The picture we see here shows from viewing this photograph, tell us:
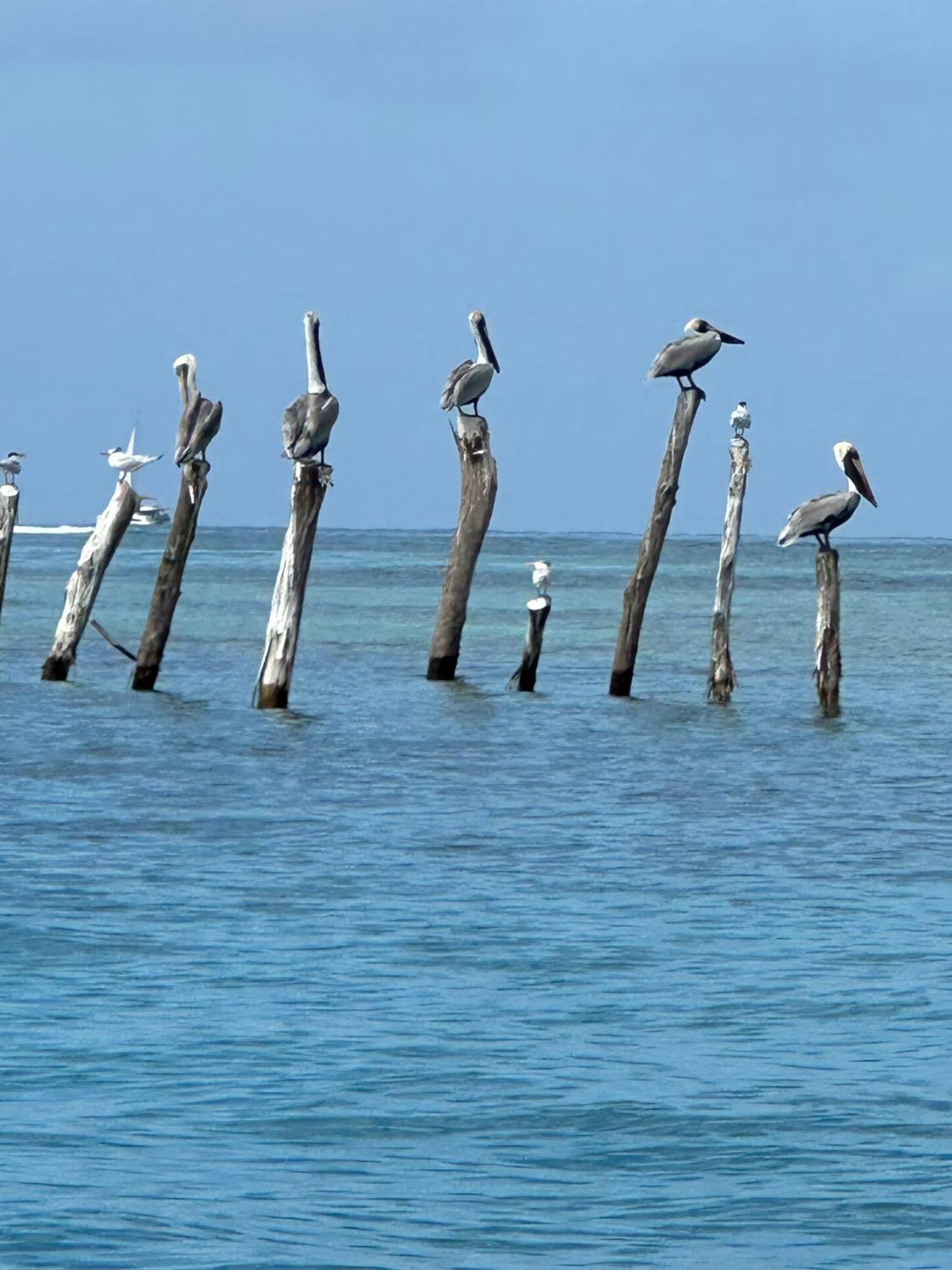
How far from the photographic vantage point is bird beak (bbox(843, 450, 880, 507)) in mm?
17219

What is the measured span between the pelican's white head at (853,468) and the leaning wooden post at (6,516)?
24.9ft

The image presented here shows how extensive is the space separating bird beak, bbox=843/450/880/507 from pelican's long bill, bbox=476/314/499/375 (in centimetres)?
343

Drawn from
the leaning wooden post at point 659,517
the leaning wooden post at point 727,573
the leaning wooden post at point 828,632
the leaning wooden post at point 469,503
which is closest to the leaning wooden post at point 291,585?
the leaning wooden post at point 469,503

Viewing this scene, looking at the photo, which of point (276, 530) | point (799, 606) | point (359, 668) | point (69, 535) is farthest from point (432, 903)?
point (276, 530)

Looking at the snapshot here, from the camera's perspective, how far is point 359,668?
73.4 ft

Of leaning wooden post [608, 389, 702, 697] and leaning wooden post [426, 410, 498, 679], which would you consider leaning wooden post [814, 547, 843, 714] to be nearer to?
leaning wooden post [608, 389, 702, 697]

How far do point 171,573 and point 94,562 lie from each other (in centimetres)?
91

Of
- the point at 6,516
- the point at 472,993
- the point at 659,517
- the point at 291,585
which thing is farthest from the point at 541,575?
the point at 472,993

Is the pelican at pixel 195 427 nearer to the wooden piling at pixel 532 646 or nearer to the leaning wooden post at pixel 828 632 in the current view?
the wooden piling at pixel 532 646

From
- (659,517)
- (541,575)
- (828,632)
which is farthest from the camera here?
(541,575)

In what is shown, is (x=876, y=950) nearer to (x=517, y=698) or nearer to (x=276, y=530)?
(x=517, y=698)

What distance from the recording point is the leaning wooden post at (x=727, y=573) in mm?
16344

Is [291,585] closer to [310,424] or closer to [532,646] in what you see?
[310,424]

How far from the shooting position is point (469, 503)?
58.7ft
